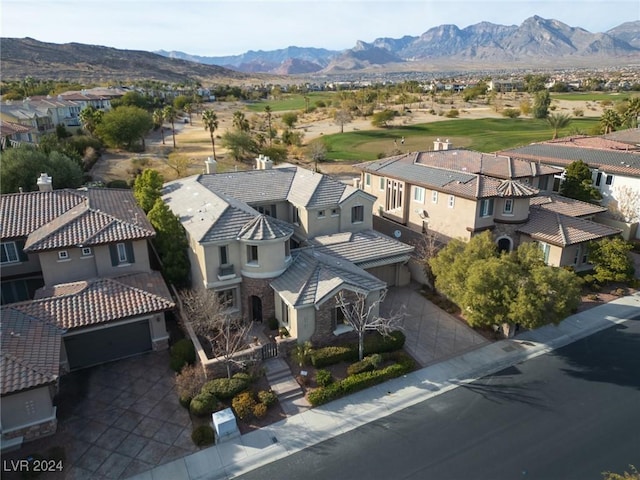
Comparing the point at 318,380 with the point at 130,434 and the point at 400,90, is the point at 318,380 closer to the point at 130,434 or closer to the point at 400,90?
the point at 130,434

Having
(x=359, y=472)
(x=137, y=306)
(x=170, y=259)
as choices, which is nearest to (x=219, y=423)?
(x=359, y=472)

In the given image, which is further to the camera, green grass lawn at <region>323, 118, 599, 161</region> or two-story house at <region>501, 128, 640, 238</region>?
green grass lawn at <region>323, 118, 599, 161</region>

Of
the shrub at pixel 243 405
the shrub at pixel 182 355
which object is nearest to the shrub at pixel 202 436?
the shrub at pixel 243 405

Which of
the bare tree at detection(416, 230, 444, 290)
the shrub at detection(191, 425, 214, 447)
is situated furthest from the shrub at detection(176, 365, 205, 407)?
the bare tree at detection(416, 230, 444, 290)

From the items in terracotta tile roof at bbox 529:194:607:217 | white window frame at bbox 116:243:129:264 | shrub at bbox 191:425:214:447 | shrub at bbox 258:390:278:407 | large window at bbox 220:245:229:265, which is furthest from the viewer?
terracotta tile roof at bbox 529:194:607:217

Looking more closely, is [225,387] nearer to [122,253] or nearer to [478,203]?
[122,253]

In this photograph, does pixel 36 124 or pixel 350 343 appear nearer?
pixel 350 343

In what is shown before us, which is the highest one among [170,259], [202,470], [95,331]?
[170,259]

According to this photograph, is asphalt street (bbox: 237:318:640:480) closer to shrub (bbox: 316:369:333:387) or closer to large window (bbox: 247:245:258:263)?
shrub (bbox: 316:369:333:387)
